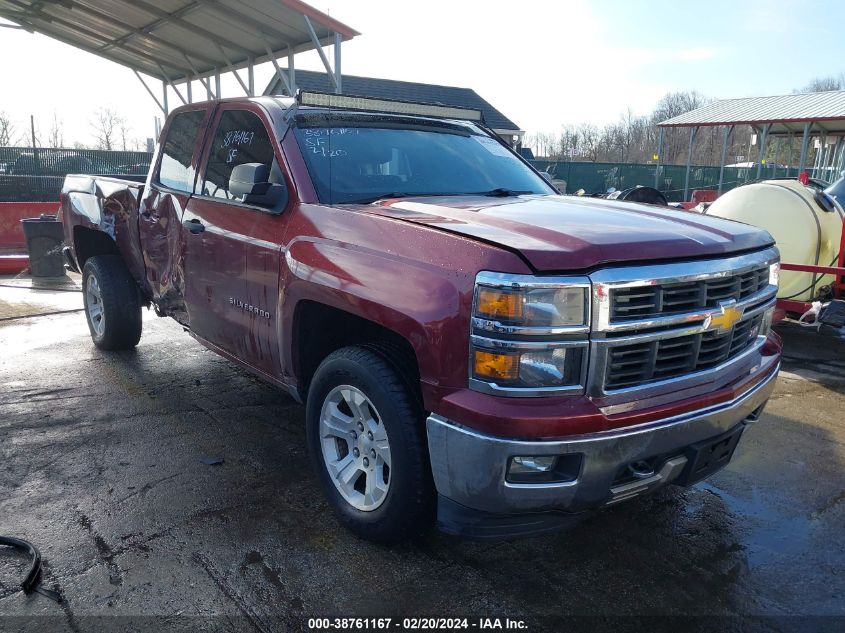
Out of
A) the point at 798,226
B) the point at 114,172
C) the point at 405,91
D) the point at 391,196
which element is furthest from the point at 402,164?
the point at 405,91

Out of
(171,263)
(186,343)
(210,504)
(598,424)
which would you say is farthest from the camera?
(186,343)

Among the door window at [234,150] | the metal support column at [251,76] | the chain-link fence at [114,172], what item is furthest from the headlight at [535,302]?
the chain-link fence at [114,172]

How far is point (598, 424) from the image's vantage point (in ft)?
7.35

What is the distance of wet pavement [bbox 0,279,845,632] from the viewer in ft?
8.27

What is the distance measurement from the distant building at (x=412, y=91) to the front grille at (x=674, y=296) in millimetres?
19505

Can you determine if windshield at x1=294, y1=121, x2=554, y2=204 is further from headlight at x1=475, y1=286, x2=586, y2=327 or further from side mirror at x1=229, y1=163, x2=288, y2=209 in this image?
headlight at x1=475, y1=286, x2=586, y2=327

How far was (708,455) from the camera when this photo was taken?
2607 mm

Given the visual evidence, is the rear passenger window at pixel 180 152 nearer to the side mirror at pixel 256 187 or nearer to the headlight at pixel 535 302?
the side mirror at pixel 256 187

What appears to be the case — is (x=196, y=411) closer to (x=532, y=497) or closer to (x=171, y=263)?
(x=171, y=263)

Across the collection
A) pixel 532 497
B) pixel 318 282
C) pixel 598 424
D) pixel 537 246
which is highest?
pixel 537 246

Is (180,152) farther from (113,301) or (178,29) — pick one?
(178,29)

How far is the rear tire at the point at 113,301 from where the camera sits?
214 inches

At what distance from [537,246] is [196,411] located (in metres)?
3.15

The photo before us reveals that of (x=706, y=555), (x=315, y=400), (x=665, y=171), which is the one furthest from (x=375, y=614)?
(x=665, y=171)
